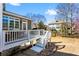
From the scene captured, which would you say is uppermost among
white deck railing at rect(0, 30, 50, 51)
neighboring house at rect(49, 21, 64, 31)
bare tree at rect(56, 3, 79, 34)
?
bare tree at rect(56, 3, 79, 34)

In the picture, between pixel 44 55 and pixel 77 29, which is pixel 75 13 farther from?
pixel 44 55

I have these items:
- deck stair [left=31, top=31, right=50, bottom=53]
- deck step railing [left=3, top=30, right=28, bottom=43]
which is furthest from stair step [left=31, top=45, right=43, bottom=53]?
deck step railing [left=3, top=30, right=28, bottom=43]

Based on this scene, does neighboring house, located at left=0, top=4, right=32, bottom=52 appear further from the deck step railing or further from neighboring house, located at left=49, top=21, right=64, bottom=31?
neighboring house, located at left=49, top=21, right=64, bottom=31

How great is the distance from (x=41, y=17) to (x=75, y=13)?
0.62 meters

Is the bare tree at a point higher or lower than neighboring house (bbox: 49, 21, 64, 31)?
higher

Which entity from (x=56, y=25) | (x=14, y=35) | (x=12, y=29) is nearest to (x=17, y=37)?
(x=14, y=35)

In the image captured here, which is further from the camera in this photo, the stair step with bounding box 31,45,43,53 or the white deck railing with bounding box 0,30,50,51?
the stair step with bounding box 31,45,43,53

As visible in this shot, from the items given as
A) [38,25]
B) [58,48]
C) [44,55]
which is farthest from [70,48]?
[38,25]

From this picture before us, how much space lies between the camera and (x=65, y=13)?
125 inches

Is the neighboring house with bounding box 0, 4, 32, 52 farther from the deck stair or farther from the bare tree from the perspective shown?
the bare tree

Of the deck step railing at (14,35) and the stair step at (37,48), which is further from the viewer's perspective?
the stair step at (37,48)

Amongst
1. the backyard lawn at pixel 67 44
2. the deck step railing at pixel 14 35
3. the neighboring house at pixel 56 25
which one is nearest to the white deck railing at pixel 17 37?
the deck step railing at pixel 14 35

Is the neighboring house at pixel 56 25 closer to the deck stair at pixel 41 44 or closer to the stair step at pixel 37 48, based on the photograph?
the deck stair at pixel 41 44

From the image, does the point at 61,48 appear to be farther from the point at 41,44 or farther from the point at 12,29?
the point at 12,29
